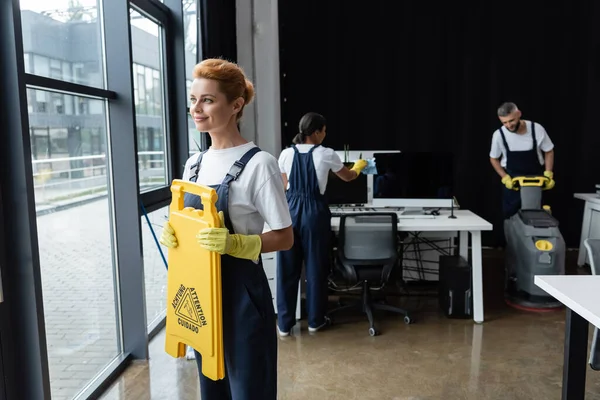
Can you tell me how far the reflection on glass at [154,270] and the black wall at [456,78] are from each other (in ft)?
7.27

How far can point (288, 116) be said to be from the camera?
18.8 feet

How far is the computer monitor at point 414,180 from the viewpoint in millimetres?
3854

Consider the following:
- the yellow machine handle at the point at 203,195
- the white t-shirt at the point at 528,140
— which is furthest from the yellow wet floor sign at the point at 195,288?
the white t-shirt at the point at 528,140

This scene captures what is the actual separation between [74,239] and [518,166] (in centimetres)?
370

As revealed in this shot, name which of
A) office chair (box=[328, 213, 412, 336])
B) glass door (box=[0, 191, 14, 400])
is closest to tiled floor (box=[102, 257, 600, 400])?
office chair (box=[328, 213, 412, 336])

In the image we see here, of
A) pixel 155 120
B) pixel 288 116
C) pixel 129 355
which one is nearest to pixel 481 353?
pixel 129 355

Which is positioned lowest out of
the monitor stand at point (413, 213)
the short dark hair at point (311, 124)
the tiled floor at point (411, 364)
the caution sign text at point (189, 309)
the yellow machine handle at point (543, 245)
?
A: the tiled floor at point (411, 364)

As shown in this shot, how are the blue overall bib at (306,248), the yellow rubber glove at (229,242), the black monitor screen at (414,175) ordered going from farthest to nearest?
the black monitor screen at (414,175) → the blue overall bib at (306,248) → the yellow rubber glove at (229,242)

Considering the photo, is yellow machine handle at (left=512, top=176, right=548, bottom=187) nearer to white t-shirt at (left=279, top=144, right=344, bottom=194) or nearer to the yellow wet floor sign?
white t-shirt at (left=279, top=144, right=344, bottom=194)

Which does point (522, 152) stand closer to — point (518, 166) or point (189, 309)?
point (518, 166)

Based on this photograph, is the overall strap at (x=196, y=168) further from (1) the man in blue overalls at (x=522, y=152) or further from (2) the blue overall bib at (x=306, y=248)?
(1) the man in blue overalls at (x=522, y=152)

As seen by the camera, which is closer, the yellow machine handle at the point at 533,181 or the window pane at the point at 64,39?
the window pane at the point at 64,39

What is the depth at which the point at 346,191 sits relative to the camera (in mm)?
4082

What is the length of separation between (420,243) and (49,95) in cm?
312
